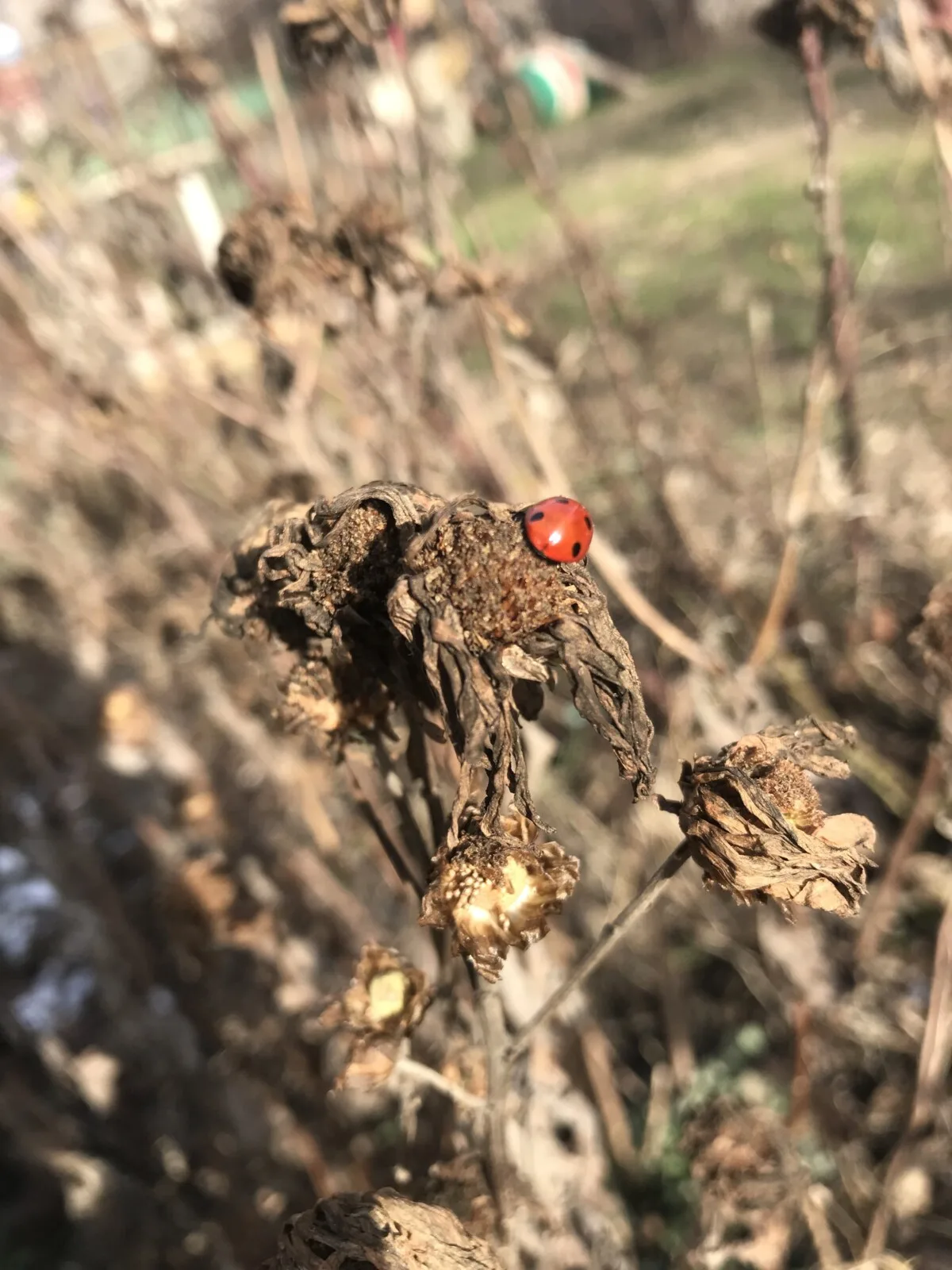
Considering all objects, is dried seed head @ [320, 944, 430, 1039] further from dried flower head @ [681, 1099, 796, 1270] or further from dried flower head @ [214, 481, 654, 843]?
dried flower head @ [681, 1099, 796, 1270]

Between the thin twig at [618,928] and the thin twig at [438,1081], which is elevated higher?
the thin twig at [618,928]

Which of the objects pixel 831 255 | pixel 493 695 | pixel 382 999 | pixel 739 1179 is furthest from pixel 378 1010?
pixel 831 255

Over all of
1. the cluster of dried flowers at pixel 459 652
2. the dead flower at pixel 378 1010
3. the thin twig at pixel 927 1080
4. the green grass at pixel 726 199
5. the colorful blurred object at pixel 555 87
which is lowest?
the thin twig at pixel 927 1080

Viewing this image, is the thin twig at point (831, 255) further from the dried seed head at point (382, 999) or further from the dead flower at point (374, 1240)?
the dead flower at point (374, 1240)

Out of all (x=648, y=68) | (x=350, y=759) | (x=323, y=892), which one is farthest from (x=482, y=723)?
(x=648, y=68)

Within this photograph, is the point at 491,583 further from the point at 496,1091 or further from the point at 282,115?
the point at 282,115

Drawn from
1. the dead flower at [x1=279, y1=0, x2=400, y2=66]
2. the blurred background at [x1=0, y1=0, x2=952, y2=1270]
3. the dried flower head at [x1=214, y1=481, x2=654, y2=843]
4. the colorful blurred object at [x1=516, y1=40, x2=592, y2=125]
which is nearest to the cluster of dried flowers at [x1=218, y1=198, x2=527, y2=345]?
the blurred background at [x1=0, y1=0, x2=952, y2=1270]

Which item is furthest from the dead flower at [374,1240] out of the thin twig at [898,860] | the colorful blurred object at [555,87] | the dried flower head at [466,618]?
the colorful blurred object at [555,87]
